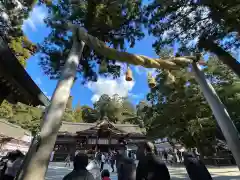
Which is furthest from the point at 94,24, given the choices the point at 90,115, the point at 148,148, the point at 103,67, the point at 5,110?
the point at 90,115

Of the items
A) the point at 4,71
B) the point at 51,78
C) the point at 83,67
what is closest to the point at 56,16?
the point at 83,67

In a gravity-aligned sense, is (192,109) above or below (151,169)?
above

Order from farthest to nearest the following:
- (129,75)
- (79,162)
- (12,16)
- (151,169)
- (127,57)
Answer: (12,16) < (129,75) < (127,57) < (151,169) < (79,162)

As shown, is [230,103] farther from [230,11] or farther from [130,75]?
[130,75]

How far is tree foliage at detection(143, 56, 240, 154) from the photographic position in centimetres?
1091

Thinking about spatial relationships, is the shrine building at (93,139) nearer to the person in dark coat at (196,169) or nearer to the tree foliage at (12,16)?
the tree foliage at (12,16)

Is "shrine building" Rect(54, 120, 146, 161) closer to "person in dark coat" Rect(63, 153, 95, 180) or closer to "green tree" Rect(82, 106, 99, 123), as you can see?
"person in dark coat" Rect(63, 153, 95, 180)

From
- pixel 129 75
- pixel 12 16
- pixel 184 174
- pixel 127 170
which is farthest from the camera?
pixel 184 174

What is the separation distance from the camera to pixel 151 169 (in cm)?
294

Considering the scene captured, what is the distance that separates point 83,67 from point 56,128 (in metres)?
4.70

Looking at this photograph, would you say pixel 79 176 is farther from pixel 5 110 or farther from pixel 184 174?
pixel 5 110

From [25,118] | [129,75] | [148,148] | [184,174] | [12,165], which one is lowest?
[12,165]

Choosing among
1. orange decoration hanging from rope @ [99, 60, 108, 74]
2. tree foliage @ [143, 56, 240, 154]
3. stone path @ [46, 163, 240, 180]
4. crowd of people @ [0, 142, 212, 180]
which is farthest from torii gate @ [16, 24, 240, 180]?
tree foliage @ [143, 56, 240, 154]

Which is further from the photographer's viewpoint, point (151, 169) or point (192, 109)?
point (192, 109)
